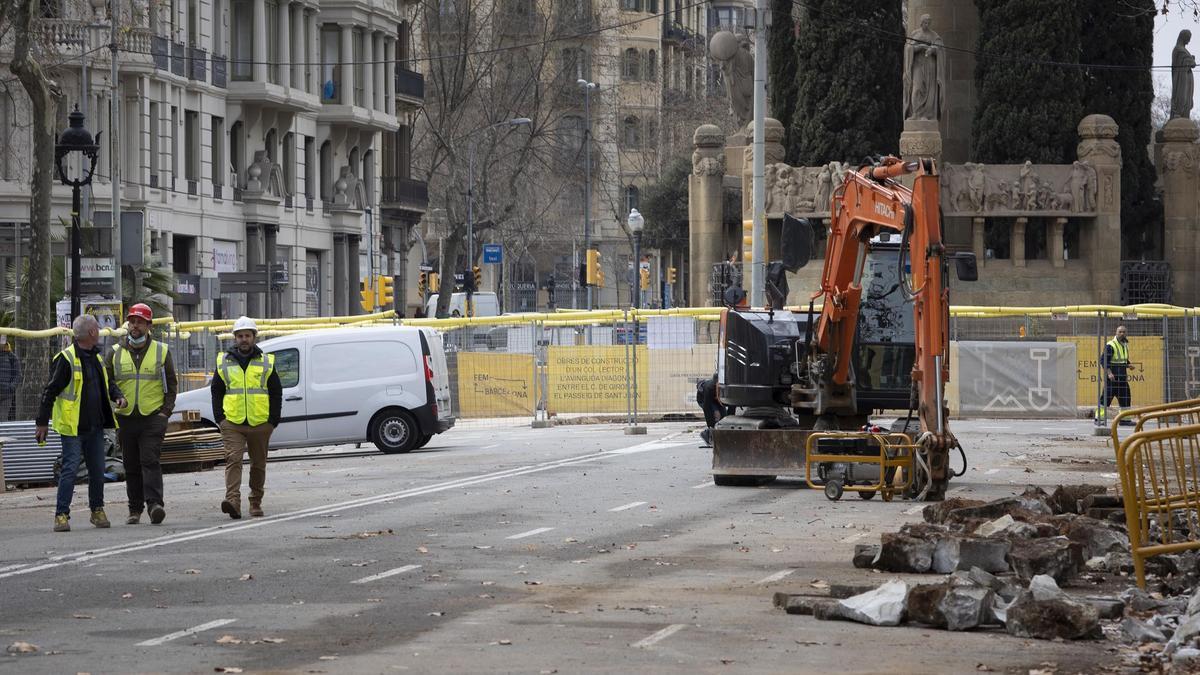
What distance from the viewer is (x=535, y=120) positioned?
69875 mm

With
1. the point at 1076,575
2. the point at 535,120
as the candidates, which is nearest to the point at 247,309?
the point at 535,120

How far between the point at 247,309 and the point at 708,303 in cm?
1588

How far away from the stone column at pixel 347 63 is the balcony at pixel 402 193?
8224mm

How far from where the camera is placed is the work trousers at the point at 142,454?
17281 mm

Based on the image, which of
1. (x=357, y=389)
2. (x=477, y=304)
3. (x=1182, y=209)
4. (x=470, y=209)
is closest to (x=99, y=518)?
(x=357, y=389)

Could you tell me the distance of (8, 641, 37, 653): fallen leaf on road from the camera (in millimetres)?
10031

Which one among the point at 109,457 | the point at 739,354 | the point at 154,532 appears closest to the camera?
the point at 154,532

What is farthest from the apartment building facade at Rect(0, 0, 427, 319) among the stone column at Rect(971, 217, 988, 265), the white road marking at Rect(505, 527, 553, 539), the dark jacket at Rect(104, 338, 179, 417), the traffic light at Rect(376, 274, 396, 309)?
the white road marking at Rect(505, 527, 553, 539)

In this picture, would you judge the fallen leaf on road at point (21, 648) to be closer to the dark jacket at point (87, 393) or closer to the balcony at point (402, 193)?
the dark jacket at point (87, 393)

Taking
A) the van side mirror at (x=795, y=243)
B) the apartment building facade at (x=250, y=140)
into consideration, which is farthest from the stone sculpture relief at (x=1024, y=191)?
the van side mirror at (x=795, y=243)

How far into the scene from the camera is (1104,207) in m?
44.3

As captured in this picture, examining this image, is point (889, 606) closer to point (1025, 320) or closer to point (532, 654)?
point (532, 654)

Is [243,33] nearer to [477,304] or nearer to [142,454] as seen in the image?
[477,304]

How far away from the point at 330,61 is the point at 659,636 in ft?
193
